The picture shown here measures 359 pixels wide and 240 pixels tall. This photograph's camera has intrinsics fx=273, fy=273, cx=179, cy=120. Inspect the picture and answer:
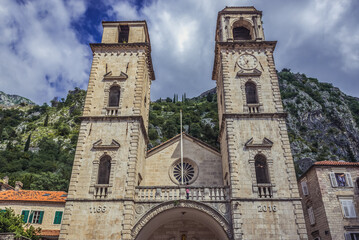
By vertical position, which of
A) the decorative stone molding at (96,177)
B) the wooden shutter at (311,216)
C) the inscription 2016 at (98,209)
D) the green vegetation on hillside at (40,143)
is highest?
the green vegetation on hillside at (40,143)

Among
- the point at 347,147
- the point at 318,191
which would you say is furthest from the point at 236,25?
the point at 347,147

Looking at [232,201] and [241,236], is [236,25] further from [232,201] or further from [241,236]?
[241,236]

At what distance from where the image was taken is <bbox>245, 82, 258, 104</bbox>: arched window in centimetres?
1959

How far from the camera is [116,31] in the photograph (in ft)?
75.3

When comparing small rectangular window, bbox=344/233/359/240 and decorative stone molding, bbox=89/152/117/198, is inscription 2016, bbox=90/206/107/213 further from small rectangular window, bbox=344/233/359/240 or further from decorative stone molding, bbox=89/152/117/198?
small rectangular window, bbox=344/233/359/240

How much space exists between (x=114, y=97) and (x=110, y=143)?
153 inches

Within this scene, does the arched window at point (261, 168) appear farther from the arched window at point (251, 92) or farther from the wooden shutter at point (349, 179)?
the wooden shutter at point (349, 179)

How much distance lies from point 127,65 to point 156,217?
1134cm

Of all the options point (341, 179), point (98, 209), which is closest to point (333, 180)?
point (341, 179)

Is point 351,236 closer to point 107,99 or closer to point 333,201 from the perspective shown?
point 333,201

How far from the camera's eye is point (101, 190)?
16359 millimetres

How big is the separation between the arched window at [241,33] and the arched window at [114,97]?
437 inches

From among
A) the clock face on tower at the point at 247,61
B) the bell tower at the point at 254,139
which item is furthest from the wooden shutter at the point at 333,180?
the clock face on tower at the point at 247,61

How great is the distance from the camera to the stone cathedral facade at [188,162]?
1527 cm
